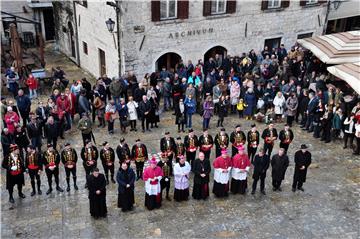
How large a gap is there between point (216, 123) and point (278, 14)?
8178 mm

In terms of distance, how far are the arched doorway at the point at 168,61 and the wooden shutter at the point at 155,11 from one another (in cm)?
200

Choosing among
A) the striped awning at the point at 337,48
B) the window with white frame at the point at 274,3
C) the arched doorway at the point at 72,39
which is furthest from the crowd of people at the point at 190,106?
the arched doorway at the point at 72,39

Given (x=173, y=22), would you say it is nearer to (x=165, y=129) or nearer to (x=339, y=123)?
(x=165, y=129)

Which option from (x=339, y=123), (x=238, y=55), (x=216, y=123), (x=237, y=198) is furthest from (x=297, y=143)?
(x=238, y=55)

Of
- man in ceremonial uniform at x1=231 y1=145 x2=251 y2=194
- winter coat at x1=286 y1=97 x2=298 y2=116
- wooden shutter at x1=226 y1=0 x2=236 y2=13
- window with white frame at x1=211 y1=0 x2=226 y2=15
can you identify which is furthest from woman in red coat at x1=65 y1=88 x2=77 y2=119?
wooden shutter at x1=226 y1=0 x2=236 y2=13

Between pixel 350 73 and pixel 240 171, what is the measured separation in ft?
22.7

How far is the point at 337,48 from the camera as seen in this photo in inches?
766

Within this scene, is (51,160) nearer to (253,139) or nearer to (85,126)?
(85,126)

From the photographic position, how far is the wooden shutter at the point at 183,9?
20.3 meters

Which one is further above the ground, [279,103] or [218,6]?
[218,6]

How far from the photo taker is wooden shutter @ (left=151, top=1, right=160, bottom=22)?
19.7 m

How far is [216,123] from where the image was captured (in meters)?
18.1

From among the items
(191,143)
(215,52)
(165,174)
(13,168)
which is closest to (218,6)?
(215,52)

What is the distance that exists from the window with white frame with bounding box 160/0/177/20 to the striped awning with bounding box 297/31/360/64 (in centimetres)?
624
